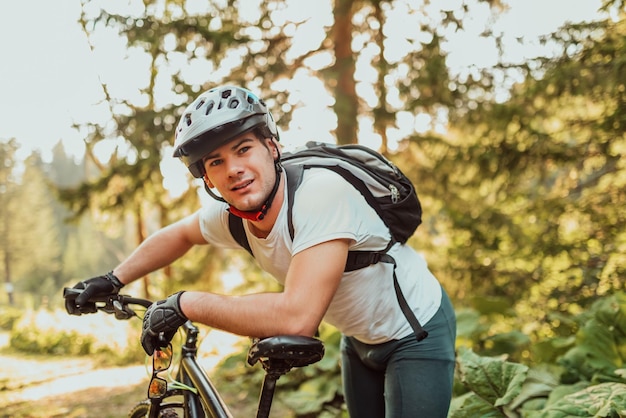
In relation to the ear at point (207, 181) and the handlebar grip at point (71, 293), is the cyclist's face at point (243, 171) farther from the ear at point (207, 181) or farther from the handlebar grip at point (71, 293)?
the handlebar grip at point (71, 293)

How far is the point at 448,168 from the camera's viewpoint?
28.1 feet

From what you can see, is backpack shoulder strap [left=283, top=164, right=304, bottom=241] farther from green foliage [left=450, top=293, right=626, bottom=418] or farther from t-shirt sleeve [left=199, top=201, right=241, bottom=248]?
green foliage [left=450, top=293, right=626, bottom=418]

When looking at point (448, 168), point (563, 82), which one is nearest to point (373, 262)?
point (563, 82)

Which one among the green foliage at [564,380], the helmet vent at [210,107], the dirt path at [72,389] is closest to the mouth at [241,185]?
the helmet vent at [210,107]

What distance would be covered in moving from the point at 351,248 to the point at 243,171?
51 centimetres

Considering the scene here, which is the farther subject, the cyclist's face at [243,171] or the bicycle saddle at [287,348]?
the cyclist's face at [243,171]

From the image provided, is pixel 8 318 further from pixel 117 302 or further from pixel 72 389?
pixel 117 302

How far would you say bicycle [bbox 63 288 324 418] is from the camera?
1.70m

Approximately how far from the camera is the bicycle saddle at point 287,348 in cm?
168

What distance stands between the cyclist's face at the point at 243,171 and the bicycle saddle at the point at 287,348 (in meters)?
0.57

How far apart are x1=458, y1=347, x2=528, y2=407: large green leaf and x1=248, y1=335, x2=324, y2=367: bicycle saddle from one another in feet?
6.61

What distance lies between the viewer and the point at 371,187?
7.43 ft

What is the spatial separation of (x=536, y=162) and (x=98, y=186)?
624 cm

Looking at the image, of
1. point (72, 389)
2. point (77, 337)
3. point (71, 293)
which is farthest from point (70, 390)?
point (71, 293)
